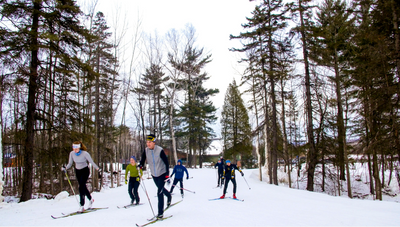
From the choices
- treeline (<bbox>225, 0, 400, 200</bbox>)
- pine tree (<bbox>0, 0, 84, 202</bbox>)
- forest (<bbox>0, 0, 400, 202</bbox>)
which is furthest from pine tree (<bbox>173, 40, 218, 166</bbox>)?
pine tree (<bbox>0, 0, 84, 202</bbox>)

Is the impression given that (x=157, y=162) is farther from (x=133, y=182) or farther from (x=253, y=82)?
(x=253, y=82)

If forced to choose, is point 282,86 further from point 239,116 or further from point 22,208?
point 22,208

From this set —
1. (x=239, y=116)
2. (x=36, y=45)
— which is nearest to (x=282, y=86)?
(x=239, y=116)

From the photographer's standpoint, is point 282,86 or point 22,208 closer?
point 22,208

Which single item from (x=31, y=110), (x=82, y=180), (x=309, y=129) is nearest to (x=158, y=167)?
(x=82, y=180)

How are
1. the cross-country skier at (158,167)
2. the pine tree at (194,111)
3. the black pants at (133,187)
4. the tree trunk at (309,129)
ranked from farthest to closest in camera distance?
the pine tree at (194,111), the tree trunk at (309,129), the black pants at (133,187), the cross-country skier at (158,167)

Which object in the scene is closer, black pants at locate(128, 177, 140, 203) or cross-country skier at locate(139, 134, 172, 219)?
cross-country skier at locate(139, 134, 172, 219)

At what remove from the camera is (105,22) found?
20125mm

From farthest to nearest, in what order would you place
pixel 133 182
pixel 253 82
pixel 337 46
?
pixel 253 82, pixel 337 46, pixel 133 182

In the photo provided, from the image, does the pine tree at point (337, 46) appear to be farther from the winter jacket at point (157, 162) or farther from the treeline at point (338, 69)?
the winter jacket at point (157, 162)

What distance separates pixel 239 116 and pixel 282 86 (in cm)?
1455

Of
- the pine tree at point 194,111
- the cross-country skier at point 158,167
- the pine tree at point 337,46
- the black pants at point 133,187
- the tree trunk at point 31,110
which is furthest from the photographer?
the pine tree at point 194,111

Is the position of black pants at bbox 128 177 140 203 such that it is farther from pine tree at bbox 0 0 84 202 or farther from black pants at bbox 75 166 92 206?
pine tree at bbox 0 0 84 202

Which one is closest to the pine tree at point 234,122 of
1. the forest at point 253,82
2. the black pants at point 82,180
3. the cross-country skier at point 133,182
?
the forest at point 253,82
